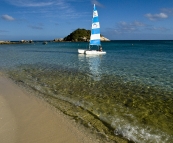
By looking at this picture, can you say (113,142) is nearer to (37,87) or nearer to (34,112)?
(34,112)

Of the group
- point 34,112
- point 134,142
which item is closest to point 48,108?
point 34,112

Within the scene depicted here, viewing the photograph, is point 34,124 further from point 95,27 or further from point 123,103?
point 95,27

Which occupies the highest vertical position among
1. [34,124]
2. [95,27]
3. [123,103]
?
[95,27]

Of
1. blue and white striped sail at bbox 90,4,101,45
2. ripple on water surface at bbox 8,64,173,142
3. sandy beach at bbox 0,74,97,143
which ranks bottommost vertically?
ripple on water surface at bbox 8,64,173,142

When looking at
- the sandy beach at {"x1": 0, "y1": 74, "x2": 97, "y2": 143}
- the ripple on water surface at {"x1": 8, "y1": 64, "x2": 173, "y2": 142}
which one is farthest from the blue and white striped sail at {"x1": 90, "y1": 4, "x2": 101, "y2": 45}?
the sandy beach at {"x1": 0, "y1": 74, "x2": 97, "y2": 143}

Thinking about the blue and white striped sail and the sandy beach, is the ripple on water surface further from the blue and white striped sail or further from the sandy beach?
the blue and white striped sail

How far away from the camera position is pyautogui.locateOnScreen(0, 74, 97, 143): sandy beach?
7250 millimetres

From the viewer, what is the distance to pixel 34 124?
845 cm

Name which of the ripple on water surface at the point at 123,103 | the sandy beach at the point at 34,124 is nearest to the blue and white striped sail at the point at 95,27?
the ripple on water surface at the point at 123,103

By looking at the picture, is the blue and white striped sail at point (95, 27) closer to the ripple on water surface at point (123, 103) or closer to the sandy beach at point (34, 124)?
the ripple on water surface at point (123, 103)

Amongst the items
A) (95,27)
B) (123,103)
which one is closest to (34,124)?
(123,103)

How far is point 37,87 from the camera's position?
1550cm

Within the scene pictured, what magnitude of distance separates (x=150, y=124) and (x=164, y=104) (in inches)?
127

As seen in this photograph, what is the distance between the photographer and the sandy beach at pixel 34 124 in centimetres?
725
